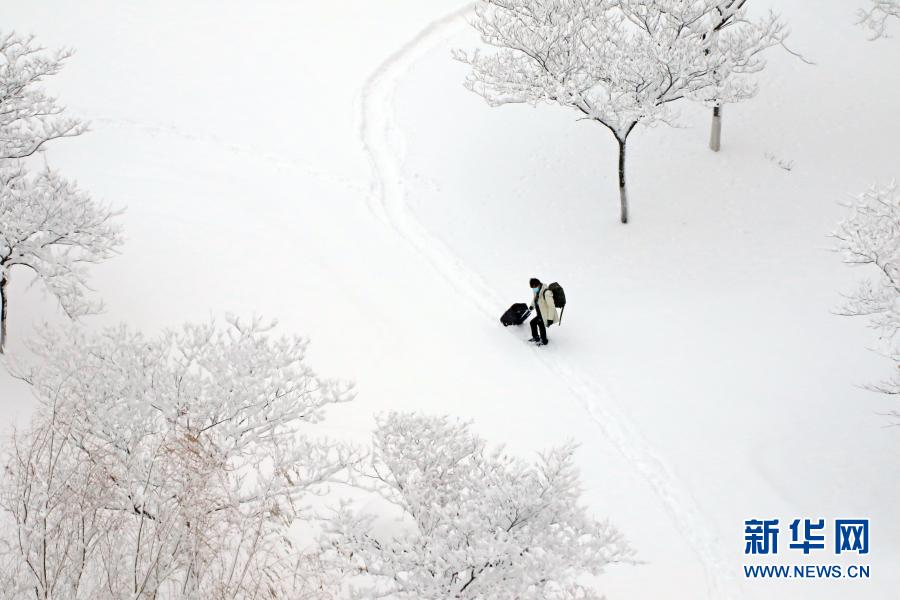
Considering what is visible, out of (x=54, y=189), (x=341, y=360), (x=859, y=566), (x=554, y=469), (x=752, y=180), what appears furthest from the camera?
(x=752, y=180)

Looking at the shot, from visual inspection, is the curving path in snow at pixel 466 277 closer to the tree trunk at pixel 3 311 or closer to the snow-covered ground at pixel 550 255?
the snow-covered ground at pixel 550 255

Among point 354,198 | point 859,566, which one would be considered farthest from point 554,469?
point 354,198

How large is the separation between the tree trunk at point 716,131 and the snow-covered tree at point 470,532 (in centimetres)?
1501

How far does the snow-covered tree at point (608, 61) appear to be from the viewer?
17797 millimetres

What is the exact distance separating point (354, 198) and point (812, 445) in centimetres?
1263

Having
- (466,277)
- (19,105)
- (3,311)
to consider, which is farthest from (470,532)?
(19,105)

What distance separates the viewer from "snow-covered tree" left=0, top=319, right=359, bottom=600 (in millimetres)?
8156

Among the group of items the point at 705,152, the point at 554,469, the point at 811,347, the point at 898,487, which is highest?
the point at 705,152

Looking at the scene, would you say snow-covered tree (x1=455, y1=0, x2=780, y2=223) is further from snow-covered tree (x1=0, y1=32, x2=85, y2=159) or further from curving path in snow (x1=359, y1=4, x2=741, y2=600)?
snow-covered tree (x1=0, y1=32, x2=85, y2=159)

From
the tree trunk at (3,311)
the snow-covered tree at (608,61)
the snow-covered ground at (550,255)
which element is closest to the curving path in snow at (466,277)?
the snow-covered ground at (550,255)

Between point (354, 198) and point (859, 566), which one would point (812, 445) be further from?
point (354, 198)

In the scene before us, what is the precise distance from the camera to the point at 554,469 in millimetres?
9258

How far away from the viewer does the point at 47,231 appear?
14477mm

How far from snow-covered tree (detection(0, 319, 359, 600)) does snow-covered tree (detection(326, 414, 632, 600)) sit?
0.83 meters
